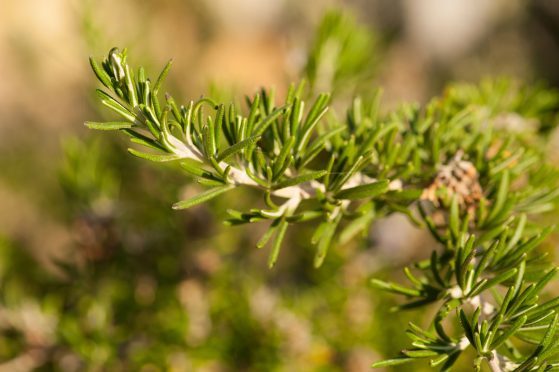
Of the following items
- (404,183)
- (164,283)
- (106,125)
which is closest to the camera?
(106,125)

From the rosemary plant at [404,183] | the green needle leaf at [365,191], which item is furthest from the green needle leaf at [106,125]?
the green needle leaf at [365,191]

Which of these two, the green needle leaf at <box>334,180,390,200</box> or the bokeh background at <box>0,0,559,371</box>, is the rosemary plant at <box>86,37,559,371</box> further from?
the bokeh background at <box>0,0,559,371</box>

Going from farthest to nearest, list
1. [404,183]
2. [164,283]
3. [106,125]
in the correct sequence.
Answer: [164,283] < [404,183] < [106,125]

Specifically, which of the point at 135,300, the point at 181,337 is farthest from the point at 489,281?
the point at 135,300

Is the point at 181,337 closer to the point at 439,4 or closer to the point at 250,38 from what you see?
the point at 250,38

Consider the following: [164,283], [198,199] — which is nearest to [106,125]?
[198,199]

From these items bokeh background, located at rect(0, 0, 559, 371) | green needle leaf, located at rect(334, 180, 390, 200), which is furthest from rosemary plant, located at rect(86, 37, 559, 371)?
bokeh background, located at rect(0, 0, 559, 371)

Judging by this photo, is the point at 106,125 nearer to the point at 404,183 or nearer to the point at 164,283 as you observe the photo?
the point at 404,183

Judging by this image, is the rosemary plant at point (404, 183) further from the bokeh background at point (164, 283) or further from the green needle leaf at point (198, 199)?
the bokeh background at point (164, 283)
